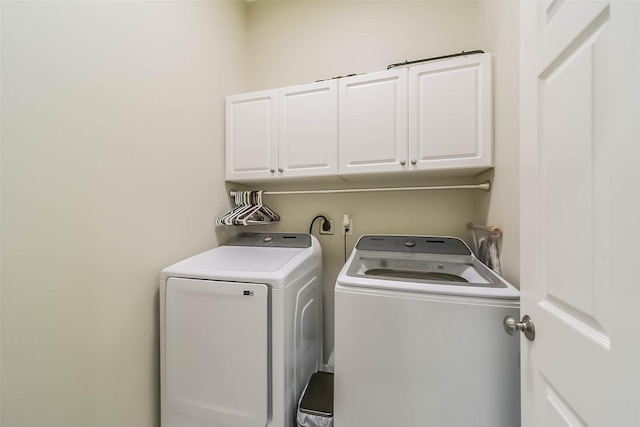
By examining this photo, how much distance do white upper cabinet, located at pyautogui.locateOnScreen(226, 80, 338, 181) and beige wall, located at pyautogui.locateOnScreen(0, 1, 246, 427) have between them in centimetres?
36

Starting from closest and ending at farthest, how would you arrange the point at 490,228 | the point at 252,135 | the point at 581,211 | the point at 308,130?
the point at 581,211 < the point at 490,228 < the point at 308,130 < the point at 252,135

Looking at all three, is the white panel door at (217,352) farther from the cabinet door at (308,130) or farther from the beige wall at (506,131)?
the beige wall at (506,131)

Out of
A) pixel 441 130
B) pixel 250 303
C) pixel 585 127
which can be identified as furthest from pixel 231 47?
pixel 585 127

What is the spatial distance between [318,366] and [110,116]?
2.10 m

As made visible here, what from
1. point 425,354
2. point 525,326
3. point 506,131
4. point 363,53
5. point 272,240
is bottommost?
point 425,354

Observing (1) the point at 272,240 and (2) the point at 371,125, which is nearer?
(2) the point at 371,125

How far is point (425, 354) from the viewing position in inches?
39.0

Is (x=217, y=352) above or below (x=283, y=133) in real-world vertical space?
below

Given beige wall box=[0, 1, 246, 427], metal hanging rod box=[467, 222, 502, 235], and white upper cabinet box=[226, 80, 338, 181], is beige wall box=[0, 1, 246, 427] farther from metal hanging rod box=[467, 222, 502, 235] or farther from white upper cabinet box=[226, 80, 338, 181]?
metal hanging rod box=[467, 222, 502, 235]

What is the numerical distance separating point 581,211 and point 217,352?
1.53 metres

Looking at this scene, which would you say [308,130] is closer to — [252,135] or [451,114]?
[252,135]

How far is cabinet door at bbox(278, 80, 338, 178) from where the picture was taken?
1.69m

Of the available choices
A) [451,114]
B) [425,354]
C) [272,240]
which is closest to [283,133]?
[272,240]

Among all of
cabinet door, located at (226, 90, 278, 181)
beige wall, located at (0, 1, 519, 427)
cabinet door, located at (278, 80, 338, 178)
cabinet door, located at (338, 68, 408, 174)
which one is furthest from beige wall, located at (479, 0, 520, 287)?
cabinet door, located at (226, 90, 278, 181)
